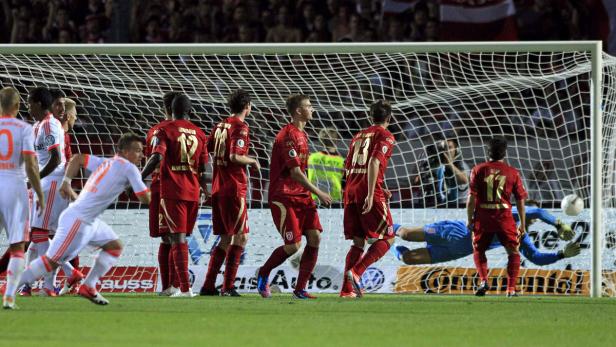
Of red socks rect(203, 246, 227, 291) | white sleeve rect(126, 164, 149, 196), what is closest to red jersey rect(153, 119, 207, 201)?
red socks rect(203, 246, 227, 291)

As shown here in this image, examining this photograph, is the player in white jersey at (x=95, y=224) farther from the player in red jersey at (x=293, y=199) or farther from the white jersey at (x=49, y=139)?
the player in red jersey at (x=293, y=199)

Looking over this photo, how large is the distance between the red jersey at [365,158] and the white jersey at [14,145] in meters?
3.31

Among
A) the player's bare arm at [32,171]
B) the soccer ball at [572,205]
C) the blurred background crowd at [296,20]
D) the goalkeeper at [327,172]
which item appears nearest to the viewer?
the player's bare arm at [32,171]

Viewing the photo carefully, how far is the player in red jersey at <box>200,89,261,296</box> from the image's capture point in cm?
1064

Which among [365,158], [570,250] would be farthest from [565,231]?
[365,158]

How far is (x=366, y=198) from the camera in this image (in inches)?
420

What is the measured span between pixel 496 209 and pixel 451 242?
60.4 inches

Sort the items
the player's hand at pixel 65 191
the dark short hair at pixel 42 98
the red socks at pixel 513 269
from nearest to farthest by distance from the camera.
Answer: the player's hand at pixel 65 191, the dark short hair at pixel 42 98, the red socks at pixel 513 269

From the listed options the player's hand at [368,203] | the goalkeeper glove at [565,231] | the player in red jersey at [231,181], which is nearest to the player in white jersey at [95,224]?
the player in red jersey at [231,181]

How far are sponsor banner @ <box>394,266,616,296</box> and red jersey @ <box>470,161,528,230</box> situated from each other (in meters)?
1.42

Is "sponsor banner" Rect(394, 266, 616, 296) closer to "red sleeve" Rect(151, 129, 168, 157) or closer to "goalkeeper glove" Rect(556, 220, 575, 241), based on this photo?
"goalkeeper glove" Rect(556, 220, 575, 241)

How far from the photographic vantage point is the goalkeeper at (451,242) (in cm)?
1290

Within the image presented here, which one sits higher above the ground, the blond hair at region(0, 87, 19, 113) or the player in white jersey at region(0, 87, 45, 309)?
the blond hair at region(0, 87, 19, 113)

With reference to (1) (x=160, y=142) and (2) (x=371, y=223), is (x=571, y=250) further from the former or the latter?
(1) (x=160, y=142)
